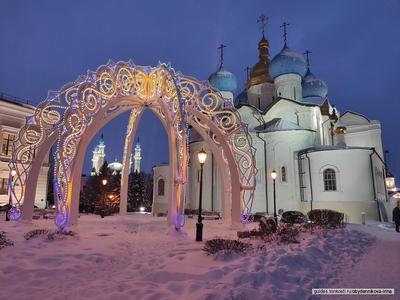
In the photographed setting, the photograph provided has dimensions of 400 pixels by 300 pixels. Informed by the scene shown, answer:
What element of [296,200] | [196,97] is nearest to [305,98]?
[296,200]

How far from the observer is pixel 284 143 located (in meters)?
28.1

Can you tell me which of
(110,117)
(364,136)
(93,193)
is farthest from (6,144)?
(364,136)

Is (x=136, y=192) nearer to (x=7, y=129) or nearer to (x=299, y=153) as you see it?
(x=7, y=129)

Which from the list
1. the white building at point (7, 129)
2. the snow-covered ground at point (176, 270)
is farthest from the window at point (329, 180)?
the white building at point (7, 129)

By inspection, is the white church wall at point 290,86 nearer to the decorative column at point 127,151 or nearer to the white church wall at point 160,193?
the white church wall at point 160,193

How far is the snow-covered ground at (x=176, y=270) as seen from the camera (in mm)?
5410

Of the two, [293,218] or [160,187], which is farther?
[160,187]

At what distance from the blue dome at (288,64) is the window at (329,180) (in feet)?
37.6

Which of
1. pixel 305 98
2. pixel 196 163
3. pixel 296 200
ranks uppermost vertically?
pixel 305 98

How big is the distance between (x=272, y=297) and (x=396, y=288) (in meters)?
2.89

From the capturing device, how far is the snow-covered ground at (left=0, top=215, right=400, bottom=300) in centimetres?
541

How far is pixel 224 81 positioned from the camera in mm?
35125

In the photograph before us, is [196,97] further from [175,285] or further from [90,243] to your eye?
[175,285]

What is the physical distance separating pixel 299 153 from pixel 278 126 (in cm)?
331
